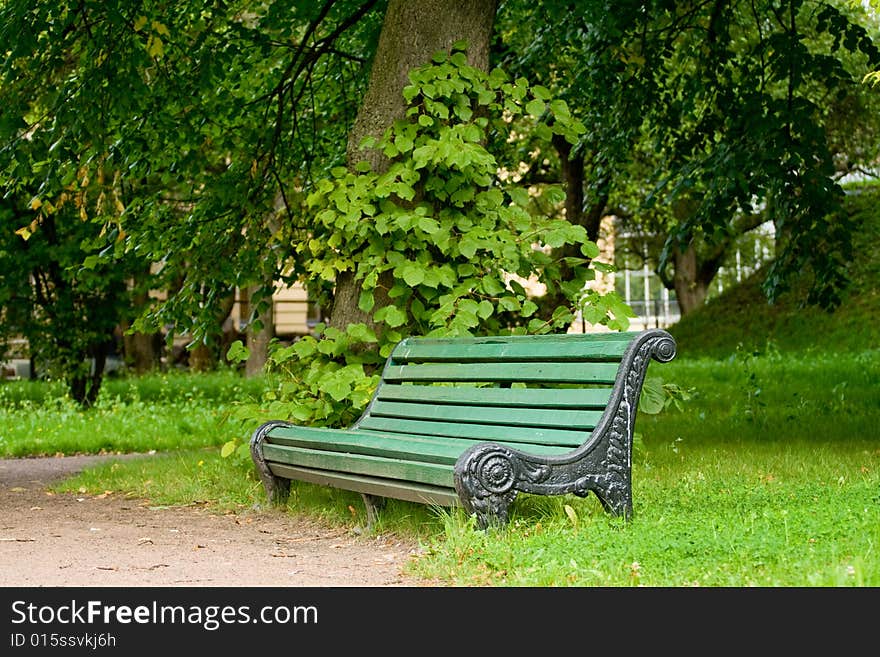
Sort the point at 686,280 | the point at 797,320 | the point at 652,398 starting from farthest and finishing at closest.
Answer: the point at 686,280, the point at 797,320, the point at 652,398

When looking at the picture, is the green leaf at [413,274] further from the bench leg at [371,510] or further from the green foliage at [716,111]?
the green foliage at [716,111]

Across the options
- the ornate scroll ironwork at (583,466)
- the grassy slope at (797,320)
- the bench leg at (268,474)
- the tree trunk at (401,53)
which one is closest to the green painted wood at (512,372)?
the ornate scroll ironwork at (583,466)

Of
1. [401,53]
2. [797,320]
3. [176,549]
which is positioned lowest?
[176,549]

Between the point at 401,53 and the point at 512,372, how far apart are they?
281cm

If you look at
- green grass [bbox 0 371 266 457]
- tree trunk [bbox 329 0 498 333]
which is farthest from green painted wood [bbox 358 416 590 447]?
green grass [bbox 0 371 266 457]

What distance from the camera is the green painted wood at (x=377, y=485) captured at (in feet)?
18.1

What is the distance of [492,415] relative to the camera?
621 centimetres

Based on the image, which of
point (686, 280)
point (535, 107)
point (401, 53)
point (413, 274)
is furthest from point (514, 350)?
point (686, 280)

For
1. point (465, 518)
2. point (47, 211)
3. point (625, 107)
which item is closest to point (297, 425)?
point (465, 518)

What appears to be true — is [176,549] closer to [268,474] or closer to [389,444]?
[389,444]

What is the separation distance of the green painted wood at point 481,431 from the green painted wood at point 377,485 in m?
0.47

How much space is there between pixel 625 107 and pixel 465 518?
335 inches
